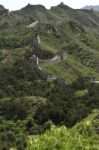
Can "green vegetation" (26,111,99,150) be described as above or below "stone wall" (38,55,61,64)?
above

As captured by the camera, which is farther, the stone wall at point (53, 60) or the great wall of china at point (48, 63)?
the stone wall at point (53, 60)

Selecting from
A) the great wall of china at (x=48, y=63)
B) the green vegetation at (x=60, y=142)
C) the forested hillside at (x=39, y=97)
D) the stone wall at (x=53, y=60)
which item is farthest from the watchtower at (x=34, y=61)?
the green vegetation at (x=60, y=142)

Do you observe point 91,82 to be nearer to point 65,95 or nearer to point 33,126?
point 65,95

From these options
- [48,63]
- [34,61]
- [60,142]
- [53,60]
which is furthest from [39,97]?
[60,142]

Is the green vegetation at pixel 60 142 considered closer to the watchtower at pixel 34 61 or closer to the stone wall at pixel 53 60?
the watchtower at pixel 34 61

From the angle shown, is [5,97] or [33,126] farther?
[5,97]

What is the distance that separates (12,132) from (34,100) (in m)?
25.6

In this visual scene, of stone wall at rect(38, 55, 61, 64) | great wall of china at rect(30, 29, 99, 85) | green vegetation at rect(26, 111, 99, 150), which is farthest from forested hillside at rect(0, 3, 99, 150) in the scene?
green vegetation at rect(26, 111, 99, 150)

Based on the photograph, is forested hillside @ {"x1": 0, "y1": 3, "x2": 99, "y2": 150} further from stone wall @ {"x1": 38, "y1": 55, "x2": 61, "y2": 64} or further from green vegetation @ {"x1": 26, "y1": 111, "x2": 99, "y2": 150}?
green vegetation @ {"x1": 26, "y1": 111, "x2": 99, "y2": 150}

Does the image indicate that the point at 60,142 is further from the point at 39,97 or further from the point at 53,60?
the point at 53,60

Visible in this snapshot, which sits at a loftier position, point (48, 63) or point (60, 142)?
point (60, 142)

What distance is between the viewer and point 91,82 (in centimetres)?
17000

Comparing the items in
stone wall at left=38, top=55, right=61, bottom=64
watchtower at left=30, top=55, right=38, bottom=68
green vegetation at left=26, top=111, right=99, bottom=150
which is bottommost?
stone wall at left=38, top=55, right=61, bottom=64

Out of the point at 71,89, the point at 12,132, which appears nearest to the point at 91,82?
the point at 71,89
